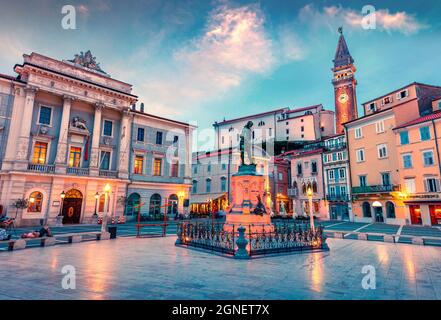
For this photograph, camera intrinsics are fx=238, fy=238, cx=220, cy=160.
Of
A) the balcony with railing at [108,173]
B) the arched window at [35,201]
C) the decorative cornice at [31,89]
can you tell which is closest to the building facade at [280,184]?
the balcony with railing at [108,173]

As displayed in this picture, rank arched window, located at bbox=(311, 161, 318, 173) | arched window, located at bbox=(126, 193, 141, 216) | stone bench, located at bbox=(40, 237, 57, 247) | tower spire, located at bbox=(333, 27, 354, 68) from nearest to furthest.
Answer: stone bench, located at bbox=(40, 237, 57, 247), arched window, located at bbox=(126, 193, 141, 216), arched window, located at bbox=(311, 161, 318, 173), tower spire, located at bbox=(333, 27, 354, 68)

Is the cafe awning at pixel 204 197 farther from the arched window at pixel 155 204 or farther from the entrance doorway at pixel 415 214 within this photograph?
the entrance doorway at pixel 415 214

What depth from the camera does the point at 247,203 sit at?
1230 centimetres

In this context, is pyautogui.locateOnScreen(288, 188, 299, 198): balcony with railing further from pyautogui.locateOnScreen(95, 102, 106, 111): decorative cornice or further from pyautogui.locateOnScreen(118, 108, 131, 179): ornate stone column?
pyautogui.locateOnScreen(95, 102, 106, 111): decorative cornice

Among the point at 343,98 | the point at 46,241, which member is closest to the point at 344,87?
the point at 343,98

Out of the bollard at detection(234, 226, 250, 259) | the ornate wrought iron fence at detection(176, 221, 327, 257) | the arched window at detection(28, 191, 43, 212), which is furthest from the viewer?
the arched window at detection(28, 191, 43, 212)

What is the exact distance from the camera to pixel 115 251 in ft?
35.3

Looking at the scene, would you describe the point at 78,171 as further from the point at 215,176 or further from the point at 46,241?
the point at 215,176

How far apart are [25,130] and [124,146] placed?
9588 mm

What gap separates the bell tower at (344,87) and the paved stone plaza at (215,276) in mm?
63487

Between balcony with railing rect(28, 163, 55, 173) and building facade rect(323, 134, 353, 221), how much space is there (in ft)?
121

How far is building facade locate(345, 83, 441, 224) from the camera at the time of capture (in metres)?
30.3

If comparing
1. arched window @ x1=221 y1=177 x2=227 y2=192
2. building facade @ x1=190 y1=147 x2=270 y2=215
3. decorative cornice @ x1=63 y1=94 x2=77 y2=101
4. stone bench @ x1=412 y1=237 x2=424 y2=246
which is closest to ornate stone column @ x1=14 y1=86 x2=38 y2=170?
decorative cornice @ x1=63 y1=94 x2=77 y2=101
